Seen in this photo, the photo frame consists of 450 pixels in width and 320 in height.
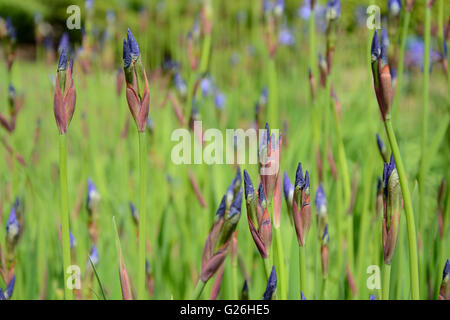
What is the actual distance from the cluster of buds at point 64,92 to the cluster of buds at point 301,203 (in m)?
0.14

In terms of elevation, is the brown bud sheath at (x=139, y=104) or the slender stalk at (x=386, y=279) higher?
the brown bud sheath at (x=139, y=104)

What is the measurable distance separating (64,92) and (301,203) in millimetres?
161

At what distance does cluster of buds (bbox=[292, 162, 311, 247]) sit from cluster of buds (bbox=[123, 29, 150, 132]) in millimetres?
101

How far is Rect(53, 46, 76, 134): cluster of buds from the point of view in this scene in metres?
0.27

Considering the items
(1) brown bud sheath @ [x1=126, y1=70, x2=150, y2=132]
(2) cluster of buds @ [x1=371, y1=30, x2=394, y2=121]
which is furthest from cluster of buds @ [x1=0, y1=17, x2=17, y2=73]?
(2) cluster of buds @ [x1=371, y1=30, x2=394, y2=121]

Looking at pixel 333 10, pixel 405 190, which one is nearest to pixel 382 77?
pixel 405 190

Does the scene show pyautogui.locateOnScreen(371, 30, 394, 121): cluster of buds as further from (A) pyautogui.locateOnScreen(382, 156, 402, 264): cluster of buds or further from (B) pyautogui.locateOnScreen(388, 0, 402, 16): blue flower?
(B) pyautogui.locateOnScreen(388, 0, 402, 16): blue flower

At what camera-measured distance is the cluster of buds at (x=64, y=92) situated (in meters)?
0.27

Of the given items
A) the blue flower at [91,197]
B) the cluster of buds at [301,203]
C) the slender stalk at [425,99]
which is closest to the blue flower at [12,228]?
the blue flower at [91,197]

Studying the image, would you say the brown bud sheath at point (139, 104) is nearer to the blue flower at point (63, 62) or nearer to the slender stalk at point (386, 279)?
the blue flower at point (63, 62)

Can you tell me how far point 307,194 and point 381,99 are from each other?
7 centimetres

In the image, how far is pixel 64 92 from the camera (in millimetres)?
280

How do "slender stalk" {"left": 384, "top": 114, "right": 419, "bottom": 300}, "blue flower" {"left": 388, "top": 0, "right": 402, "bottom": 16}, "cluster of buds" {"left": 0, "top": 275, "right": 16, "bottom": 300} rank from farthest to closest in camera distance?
"blue flower" {"left": 388, "top": 0, "right": 402, "bottom": 16} < "cluster of buds" {"left": 0, "top": 275, "right": 16, "bottom": 300} < "slender stalk" {"left": 384, "top": 114, "right": 419, "bottom": 300}
